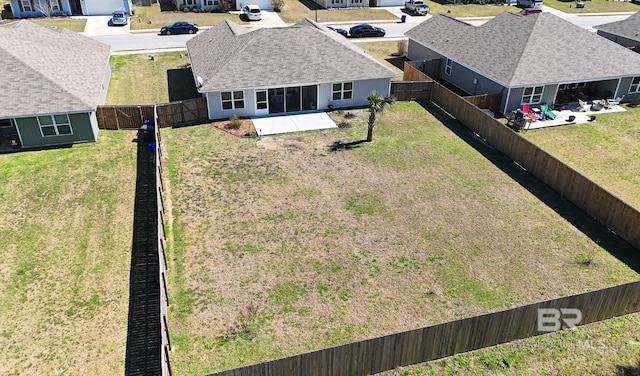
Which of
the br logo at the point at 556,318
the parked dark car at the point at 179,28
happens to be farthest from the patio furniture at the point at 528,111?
the parked dark car at the point at 179,28

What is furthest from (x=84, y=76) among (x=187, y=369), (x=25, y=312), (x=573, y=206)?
(x=573, y=206)

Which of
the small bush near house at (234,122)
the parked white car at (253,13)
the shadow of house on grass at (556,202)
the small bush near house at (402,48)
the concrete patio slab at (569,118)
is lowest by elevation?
the shadow of house on grass at (556,202)

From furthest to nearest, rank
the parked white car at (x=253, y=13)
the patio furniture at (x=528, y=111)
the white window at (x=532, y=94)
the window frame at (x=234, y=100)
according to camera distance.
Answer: the parked white car at (x=253, y=13) → the white window at (x=532, y=94) → the patio furniture at (x=528, y=111) → the window frame at (x=234, y=100)

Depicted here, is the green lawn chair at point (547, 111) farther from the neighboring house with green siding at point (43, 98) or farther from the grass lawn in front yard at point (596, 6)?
the grass lawn in front yard at point (596, 6)

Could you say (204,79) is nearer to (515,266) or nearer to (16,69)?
(16,69)

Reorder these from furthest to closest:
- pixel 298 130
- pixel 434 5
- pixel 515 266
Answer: pixel 434 5 → pixel 298 130 → pixel 515 266

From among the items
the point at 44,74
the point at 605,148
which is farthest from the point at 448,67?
the point at 44,74

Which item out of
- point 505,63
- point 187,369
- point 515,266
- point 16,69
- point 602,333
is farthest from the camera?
point 505,63

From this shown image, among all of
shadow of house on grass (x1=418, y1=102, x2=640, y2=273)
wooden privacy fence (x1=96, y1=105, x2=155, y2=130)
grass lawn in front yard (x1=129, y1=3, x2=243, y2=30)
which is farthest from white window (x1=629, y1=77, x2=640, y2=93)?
grass lawn in front yard (x1=129, y1=3, x2=243, y2=30)

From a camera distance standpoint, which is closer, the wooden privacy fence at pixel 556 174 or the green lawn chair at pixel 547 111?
the wooden privacy fence at pixel 556 174
